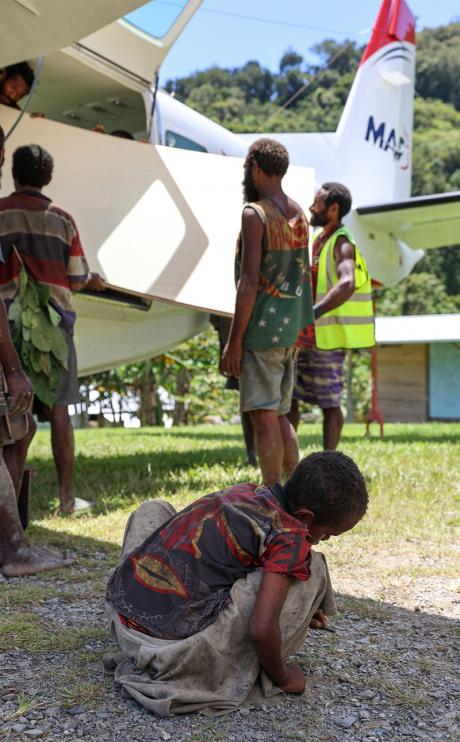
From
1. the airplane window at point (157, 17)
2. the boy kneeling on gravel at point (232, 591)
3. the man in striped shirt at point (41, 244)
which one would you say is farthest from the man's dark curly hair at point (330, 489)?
the airplane window at point (157, 17)

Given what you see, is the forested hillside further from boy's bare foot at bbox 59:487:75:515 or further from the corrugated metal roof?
boy's bare foot at bbox 59:487:75:515

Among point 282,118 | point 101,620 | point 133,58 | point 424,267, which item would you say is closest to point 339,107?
point 282,118

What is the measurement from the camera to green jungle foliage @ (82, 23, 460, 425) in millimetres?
17297

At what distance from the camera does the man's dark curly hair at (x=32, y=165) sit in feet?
12.8

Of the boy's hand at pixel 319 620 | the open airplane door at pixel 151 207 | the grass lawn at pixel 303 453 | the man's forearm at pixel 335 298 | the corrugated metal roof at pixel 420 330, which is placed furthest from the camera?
the corrugated metal roof at pixel 420 330

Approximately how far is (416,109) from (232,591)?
51981 mm

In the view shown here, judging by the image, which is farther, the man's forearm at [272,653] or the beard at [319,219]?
the beard at [319,219]

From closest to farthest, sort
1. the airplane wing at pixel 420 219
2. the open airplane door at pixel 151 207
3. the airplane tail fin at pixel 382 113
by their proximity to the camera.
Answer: the open airplane door at pixel 151 207 < the airplane wing at pixel 420 219 < the airplane tail fin at pixel 382 113

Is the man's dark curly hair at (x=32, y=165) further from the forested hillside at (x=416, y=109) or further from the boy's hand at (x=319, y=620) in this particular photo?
the forested hillside at (x=416, y=109)

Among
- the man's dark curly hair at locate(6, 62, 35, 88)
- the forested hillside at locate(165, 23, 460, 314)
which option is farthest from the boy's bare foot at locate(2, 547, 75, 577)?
the forested hillside at locate(165, 23, 460, 314)

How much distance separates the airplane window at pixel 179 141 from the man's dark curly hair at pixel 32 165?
2.54m

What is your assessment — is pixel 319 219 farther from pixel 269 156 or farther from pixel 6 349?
pixel 6 349

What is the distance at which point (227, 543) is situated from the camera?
197 centimetres

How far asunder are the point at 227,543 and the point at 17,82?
3923mm
